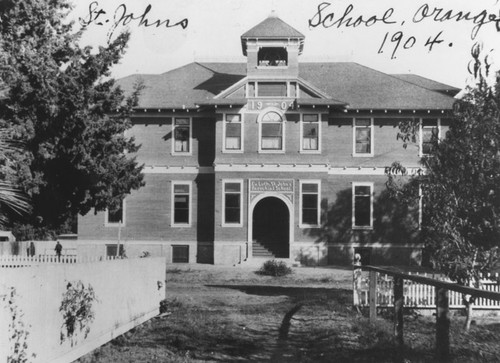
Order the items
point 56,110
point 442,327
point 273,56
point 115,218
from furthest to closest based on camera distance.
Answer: point 115,218, point 273,56, point 56,110, point 442,327

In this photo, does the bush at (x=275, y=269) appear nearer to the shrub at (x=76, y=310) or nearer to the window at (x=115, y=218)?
the window at (x=115, y=218)

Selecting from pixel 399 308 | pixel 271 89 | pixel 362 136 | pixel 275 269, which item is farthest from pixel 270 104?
pixel 399 308

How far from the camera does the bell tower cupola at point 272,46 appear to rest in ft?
99.4

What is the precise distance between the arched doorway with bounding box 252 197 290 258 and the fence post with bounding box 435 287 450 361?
23765 mm

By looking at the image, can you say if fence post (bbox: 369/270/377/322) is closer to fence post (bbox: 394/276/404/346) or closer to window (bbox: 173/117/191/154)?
fence post (bbox: 394/276/404/346)

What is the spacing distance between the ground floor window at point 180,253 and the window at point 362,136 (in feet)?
33.8

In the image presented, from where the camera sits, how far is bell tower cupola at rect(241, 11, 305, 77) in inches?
1193

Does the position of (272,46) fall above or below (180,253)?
above

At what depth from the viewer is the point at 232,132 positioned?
1208 inches

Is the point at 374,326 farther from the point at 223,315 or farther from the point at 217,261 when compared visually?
the point at 217,261

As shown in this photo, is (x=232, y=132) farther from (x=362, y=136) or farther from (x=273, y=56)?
(x=362, y=136)

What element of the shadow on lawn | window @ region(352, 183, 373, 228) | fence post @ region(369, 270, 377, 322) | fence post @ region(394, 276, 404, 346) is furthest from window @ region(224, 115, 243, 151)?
fence post @ region(394, 276, 404, 346)

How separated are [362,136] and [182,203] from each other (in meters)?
10.1

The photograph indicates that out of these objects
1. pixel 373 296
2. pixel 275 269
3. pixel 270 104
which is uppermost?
pixel 270 104
